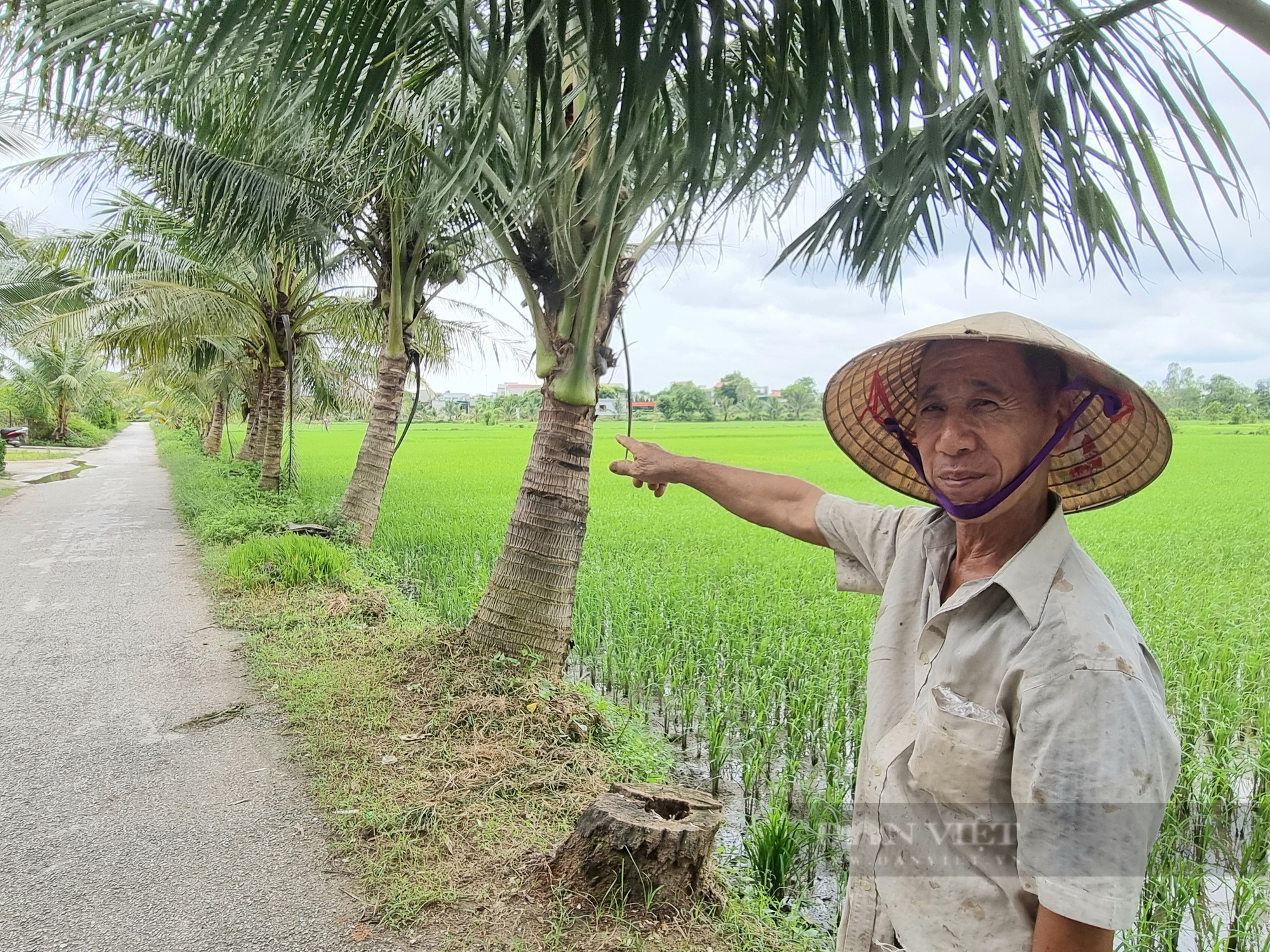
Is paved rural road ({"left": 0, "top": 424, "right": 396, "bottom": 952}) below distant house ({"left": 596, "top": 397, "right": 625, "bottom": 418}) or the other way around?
below

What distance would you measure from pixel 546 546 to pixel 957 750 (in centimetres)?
272

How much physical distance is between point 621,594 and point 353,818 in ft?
12.3

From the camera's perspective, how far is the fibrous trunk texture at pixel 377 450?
7625 millimetres

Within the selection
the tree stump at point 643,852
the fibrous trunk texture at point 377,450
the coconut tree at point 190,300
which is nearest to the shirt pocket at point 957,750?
the tree stump at point 643,852

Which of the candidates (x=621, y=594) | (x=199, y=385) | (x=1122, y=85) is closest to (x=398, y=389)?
(x=621, y=594)

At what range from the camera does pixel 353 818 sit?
266cm

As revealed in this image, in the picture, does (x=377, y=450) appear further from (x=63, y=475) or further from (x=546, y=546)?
(x=63, y=475)

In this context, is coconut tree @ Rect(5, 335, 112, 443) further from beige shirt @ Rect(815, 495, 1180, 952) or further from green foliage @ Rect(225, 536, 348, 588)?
beige shirt @ Rect(815, 495, 1180, 952)

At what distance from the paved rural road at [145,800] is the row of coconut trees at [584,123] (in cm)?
125

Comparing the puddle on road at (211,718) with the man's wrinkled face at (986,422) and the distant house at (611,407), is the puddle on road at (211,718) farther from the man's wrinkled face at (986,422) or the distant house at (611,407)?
the man's wrinkled face at (986,422)

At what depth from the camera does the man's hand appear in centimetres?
192

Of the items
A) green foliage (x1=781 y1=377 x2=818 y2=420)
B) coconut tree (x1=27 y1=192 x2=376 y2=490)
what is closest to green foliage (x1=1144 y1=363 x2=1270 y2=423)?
green foliage (x1=781 y1=377 x2=818 y2=420)

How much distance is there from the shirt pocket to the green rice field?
6.27 feet

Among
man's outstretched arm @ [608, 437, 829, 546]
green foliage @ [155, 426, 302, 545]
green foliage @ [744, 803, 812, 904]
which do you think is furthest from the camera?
green foliage @ [155, 426, 302, 545]
